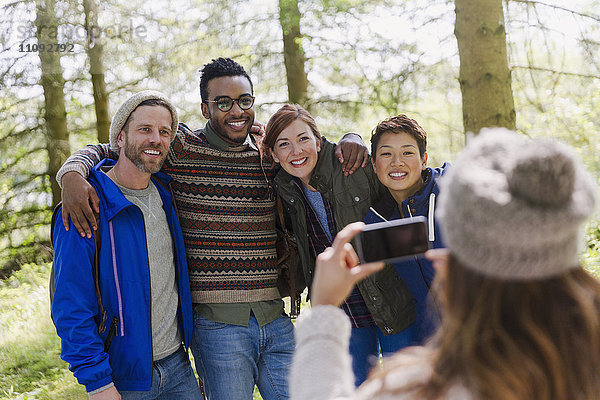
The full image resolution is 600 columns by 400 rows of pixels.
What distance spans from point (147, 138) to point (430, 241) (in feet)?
5.67

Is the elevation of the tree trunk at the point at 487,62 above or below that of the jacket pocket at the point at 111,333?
above

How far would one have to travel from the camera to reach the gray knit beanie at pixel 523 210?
4.04ft

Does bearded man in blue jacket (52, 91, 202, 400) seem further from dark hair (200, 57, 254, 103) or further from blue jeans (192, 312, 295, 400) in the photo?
dark hair (200, 57, 254, 103)

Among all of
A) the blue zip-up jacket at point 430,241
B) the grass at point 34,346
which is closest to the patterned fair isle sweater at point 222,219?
the blue zip-up jacket at point 430,241

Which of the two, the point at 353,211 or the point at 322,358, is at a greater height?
the point at 353,211

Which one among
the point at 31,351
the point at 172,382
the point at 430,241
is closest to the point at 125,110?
the point at 172,382

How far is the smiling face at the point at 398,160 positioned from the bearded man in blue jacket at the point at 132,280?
1269 mm

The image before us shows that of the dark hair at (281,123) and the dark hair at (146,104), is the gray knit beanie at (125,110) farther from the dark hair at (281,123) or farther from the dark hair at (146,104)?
the dark hair at (281,123)

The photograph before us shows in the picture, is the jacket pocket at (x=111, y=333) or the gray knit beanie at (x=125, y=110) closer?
the jacket pocket at (x=111, y=333)

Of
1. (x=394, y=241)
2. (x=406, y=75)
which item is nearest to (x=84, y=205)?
(x=394, y=241)

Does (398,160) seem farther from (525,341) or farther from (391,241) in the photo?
(525,341)

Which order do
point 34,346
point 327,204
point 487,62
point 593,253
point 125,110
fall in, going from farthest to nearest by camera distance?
point 34,346, point 593,253, point 487,62, point 327,204, point 125,110

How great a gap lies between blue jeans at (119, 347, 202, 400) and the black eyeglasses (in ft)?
5.14

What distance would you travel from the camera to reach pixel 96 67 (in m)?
10.3
